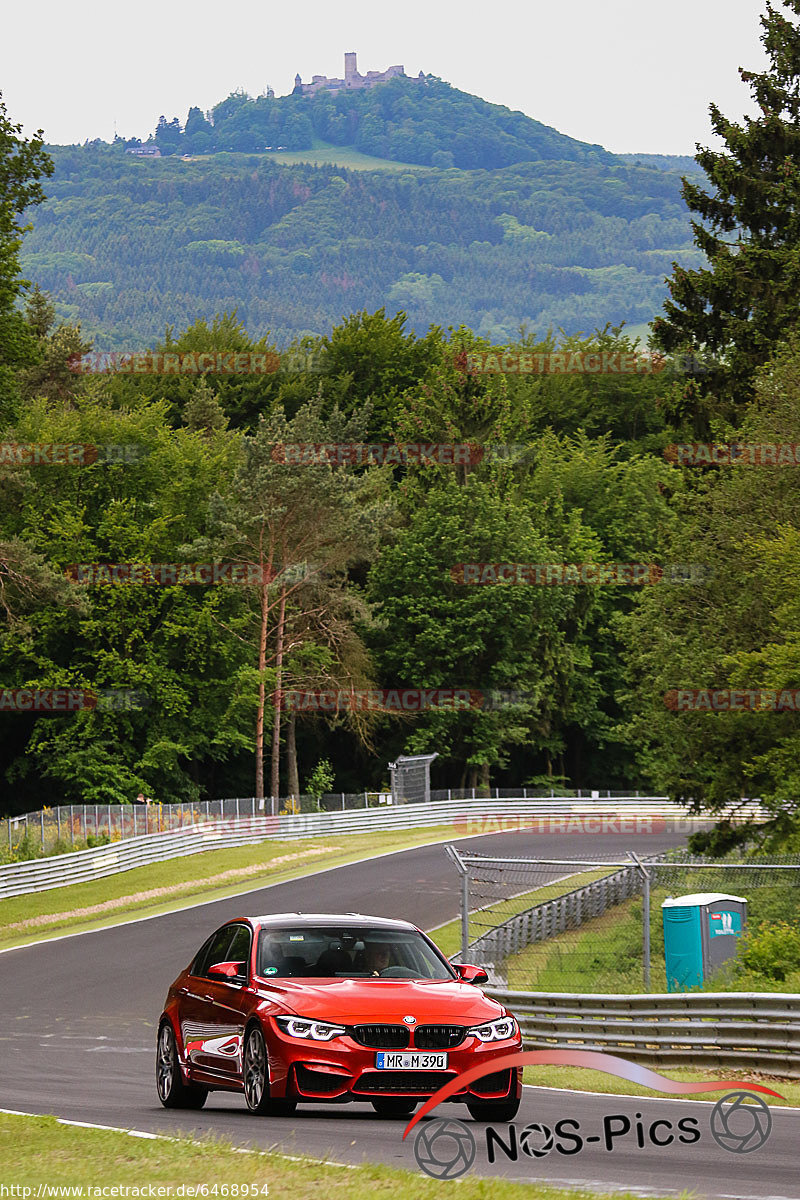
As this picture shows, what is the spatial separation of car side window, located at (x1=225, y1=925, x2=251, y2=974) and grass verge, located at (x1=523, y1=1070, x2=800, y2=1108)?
4.00 meters

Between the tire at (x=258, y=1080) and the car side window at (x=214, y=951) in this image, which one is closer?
the tire at (x=258, y=1080)

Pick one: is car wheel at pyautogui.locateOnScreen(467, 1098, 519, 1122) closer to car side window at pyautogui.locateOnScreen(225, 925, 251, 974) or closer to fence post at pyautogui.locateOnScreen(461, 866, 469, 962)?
car side window at pyautogui.locateOnScreen(225, 925, 251, 974)

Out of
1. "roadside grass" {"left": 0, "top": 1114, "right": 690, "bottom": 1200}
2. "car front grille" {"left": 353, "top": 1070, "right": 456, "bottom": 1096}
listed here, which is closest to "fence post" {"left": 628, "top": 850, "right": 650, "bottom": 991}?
"car front grille" {"left": 353, "top": 1070, "right": 456, "bottom": 1096}

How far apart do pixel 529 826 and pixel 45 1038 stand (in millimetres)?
41457

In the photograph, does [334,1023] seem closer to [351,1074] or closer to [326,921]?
[351,1074]

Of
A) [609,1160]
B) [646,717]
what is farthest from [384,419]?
[609,1160]

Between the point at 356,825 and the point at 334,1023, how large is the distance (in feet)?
159

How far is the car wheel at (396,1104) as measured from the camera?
1071 centimetres

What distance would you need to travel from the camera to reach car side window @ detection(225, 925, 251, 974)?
12.1 m

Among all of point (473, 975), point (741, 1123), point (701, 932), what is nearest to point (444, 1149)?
point (473, 975)

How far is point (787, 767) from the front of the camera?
32.3 metres

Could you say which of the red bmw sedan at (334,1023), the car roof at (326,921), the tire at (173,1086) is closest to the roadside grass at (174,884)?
the tire at (173,1086)

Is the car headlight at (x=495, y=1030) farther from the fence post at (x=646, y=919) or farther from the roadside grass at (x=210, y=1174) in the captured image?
the fence post at (x=646, y=919)

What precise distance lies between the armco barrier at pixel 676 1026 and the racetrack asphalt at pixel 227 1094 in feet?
3.20
